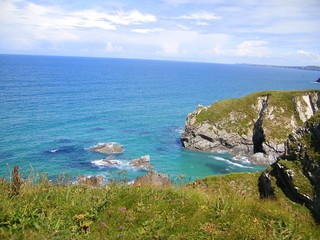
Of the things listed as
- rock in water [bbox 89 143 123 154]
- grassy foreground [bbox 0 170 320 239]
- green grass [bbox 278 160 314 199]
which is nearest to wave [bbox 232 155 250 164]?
rock in water [bbox 89 143 123 154]

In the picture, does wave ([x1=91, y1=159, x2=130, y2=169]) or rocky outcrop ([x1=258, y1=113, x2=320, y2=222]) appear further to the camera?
wave ([x1=91, y1=159, x2=130, y2=169])

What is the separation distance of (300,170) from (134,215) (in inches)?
951

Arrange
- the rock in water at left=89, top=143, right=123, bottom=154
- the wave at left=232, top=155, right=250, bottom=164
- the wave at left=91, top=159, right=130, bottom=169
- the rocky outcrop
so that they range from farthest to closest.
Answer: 1. the wave at left=232, top=155, right=250, bottom=164
2. the rock in water at left=89, top=143, right=123, bottom=154
3. the wave at left=91, top=159, right=130, bottom=169
4. the rocky outcrop

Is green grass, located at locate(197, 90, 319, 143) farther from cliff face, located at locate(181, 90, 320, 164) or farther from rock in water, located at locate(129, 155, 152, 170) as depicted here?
rock in water, located at locate(129, 155, 152, 170)

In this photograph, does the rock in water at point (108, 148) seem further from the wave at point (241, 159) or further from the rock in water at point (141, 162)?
the wave at point (241, 159)

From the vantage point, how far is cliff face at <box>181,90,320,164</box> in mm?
66938

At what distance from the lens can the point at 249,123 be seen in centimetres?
7100

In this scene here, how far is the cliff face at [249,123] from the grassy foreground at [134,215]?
193ft

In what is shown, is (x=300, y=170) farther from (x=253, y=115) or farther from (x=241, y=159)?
(x=253, y=115)

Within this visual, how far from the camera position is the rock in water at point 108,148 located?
61.1 meters

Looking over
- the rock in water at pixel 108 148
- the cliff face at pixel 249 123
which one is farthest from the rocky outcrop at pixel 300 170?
the rock in water at pixel 108 148

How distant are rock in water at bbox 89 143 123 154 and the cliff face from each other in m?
16.2

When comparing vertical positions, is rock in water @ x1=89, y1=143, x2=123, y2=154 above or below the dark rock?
below

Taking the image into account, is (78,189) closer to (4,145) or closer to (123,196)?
(123,196)
